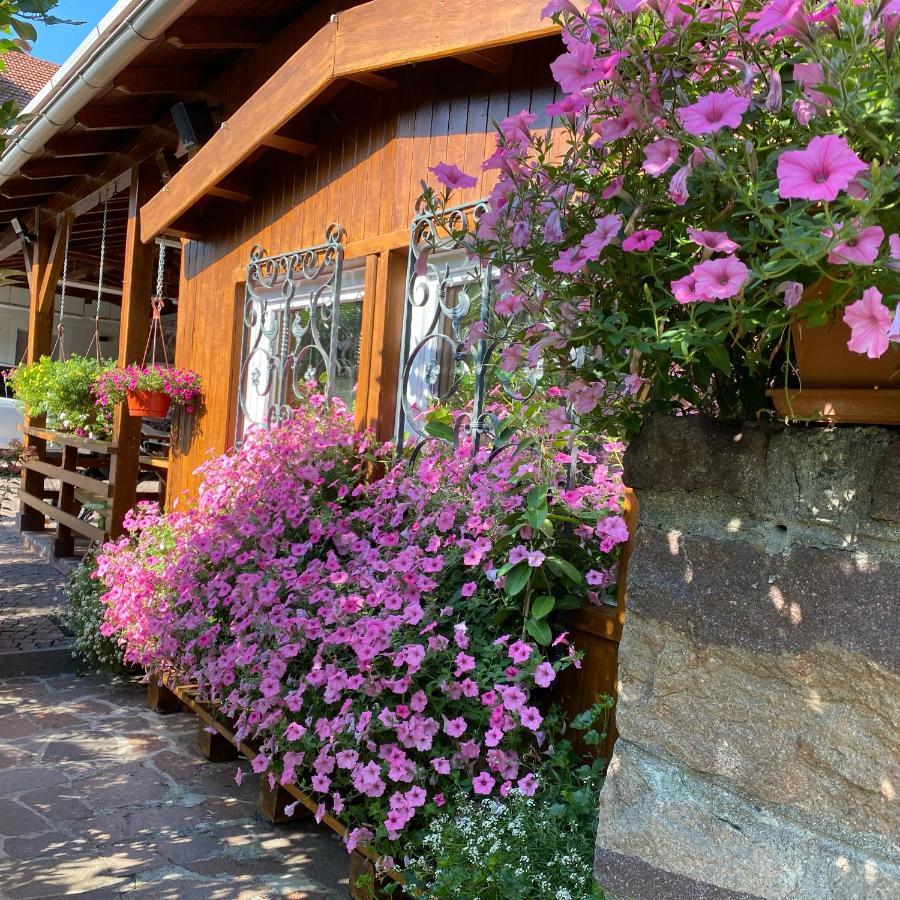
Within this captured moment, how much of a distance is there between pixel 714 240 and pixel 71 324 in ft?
70.0

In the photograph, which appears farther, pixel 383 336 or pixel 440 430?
pixel 383 336

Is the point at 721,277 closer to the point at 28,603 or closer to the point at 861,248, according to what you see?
the point at 861,248

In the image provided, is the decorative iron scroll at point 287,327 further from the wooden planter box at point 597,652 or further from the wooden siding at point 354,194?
the wooden planter box at point 597,652

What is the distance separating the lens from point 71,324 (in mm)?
20109

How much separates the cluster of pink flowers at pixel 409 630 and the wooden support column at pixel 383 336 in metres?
0.46

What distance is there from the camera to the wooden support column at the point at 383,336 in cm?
405

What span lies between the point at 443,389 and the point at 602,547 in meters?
1.45

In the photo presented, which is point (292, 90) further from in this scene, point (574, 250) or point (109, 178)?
point (109, 178)

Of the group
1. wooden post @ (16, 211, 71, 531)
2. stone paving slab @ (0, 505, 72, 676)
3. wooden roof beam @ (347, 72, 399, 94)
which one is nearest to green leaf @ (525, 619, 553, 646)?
wooden roof beam @ (347, 72, 399, 94)

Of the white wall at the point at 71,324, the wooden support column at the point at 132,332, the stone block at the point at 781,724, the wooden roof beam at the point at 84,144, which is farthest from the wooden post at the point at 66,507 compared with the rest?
the white wall at the point at 71,324

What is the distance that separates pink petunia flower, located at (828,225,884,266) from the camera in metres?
0.93

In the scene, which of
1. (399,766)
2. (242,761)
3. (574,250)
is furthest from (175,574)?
(574,250)

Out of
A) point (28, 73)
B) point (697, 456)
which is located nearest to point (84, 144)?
point (697, 456)

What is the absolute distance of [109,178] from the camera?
7.50m
